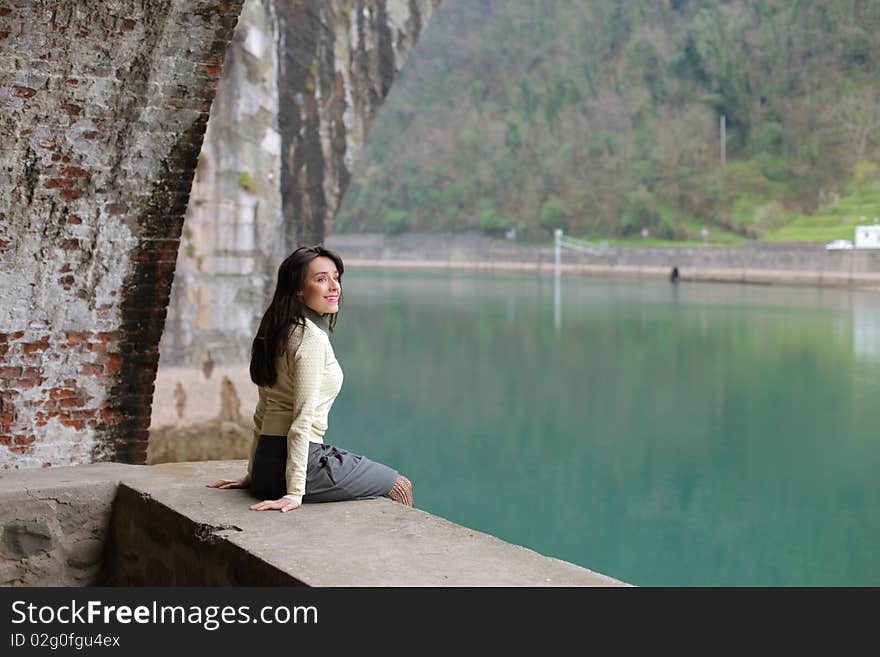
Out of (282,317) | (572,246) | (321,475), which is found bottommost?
(321,475)

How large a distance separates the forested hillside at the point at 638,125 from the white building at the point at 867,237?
544 centimetres

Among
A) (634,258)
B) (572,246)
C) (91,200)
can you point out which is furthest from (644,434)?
(572,246)

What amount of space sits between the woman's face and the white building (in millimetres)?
34331

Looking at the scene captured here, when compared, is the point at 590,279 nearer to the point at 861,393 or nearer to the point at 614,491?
the point at 861,393

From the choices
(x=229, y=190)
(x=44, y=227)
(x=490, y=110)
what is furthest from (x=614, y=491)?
(x=490, y=110)

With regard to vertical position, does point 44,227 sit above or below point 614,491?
above

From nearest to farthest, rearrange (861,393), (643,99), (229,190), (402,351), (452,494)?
(229,190), (452,494), (861,393), (402,351), (643,99)

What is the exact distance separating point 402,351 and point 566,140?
39976 mm

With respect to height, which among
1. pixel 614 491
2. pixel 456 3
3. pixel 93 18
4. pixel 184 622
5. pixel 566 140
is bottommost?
pixel 614 491

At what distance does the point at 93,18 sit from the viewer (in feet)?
13.7

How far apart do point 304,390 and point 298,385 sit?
0.07 feet

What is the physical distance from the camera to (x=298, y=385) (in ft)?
10.4

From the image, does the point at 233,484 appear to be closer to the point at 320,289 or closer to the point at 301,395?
the point at 301,395

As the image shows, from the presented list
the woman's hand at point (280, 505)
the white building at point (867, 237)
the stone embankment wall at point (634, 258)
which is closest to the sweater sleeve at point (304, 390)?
the woman's hand at point (280, 505)
